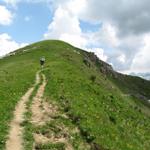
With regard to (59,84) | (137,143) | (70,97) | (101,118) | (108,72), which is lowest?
(137,143)

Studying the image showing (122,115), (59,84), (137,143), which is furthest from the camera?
(59,84)

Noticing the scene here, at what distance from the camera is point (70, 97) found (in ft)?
126

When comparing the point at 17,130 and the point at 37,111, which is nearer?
the point at 17,130

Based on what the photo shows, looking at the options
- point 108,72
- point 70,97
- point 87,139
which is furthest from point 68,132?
point 108,72

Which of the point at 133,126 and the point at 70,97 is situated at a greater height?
the point at 70,97

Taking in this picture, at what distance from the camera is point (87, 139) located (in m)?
25.9

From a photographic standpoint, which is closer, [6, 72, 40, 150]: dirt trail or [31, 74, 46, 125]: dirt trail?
[6, 72, 40, 150]: dirt trail

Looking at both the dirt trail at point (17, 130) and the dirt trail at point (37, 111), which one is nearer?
the dirt trail at point (17, 130)

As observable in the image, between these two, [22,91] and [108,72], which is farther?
[108,72]

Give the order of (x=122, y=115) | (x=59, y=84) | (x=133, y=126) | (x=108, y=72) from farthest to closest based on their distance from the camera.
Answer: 1. (x=108, y=72)
2. (x=59, y=84)
3. (x=122, y=115)
4. (x=133, y=126)

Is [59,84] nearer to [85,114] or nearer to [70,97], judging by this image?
[70,97]

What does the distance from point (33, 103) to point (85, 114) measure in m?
5.74

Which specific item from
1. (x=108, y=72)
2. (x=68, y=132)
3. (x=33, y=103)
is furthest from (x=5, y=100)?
(x=108, y=72)

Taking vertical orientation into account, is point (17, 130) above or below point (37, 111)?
below
